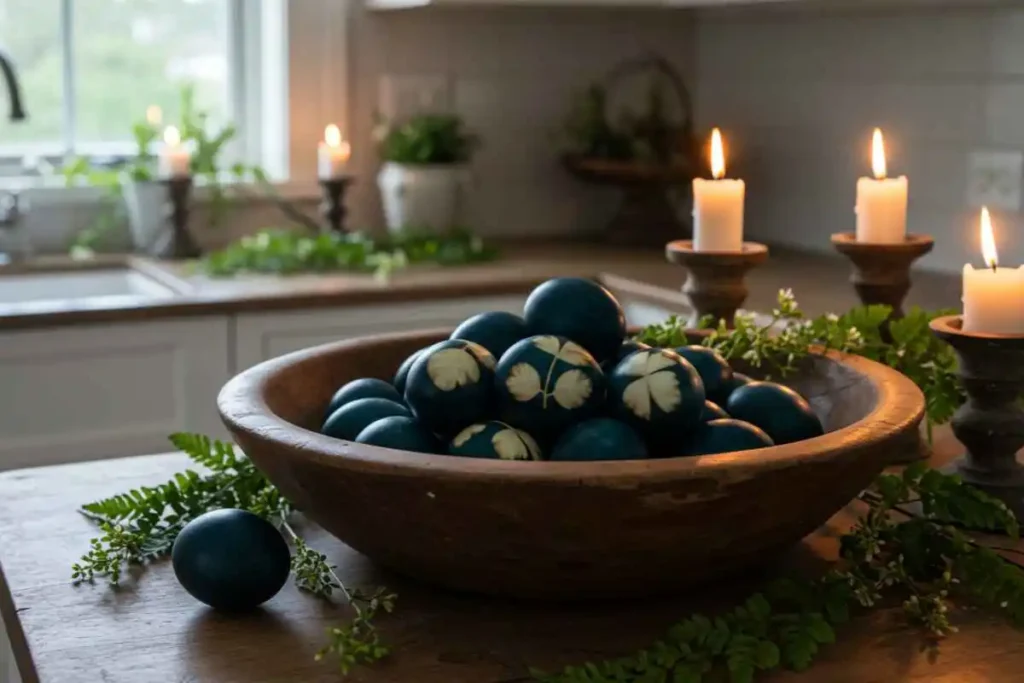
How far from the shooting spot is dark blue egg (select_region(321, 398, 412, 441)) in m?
0.94

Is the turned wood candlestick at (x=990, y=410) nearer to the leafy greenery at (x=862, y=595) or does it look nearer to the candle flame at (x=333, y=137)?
the leafy greenery at (x=862, y=595)

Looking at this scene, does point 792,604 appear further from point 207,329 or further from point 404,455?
point 207,329

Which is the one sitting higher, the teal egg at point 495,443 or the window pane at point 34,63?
the window pane at point 34,63

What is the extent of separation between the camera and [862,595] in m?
0.86

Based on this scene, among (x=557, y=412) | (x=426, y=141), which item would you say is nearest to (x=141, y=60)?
(x=426, y=141)

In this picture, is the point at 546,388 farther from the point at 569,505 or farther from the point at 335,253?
the point at 335,253

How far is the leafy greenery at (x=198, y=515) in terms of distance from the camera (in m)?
0.85

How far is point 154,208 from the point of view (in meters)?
2.64

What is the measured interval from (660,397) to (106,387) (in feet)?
4.83

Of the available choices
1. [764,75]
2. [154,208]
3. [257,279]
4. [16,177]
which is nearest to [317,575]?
[257,279]

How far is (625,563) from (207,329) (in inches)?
58.3

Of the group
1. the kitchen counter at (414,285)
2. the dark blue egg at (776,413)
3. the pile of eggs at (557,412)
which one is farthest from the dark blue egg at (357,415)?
the kitchen counter at (414,285)

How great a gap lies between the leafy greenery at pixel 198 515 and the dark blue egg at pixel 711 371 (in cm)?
29

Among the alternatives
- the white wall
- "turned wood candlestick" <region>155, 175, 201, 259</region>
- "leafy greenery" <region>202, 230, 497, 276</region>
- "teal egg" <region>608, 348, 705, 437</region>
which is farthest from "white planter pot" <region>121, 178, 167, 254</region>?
"teal egg" <region>608, 348, 705, 437</region>
